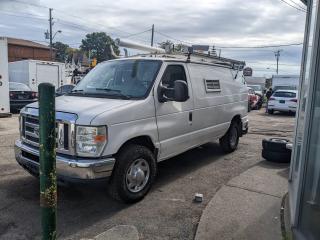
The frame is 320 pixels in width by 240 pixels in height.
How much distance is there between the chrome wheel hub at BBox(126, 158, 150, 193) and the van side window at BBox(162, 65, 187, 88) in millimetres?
1361

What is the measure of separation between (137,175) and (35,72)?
16.6 meters

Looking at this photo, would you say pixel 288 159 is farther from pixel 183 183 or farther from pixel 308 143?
pixel 308 143

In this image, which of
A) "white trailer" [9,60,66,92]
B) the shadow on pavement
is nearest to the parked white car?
"white trailer" [9,60,66,92]

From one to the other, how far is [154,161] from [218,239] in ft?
5.41

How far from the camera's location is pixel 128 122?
15.8 ft

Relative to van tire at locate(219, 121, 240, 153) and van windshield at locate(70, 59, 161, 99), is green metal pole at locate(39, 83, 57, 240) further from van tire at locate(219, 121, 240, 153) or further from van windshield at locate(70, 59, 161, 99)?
van tire at locate(219, 121, 240, 153)

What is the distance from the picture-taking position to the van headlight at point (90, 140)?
4375mm

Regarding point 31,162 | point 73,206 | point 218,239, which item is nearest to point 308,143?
point 218,239

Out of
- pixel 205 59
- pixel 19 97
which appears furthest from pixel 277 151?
pixel 19 97

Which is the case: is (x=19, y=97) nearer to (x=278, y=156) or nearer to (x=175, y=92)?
(x=278, y=156)

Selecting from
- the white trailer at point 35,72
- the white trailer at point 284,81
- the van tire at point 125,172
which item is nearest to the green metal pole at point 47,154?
the van tire at point 125,172

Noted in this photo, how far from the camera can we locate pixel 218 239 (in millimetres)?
3973

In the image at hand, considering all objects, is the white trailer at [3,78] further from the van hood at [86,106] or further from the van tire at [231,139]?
the van hood at [86,106]

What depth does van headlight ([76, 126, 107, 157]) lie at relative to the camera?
4.38 m
